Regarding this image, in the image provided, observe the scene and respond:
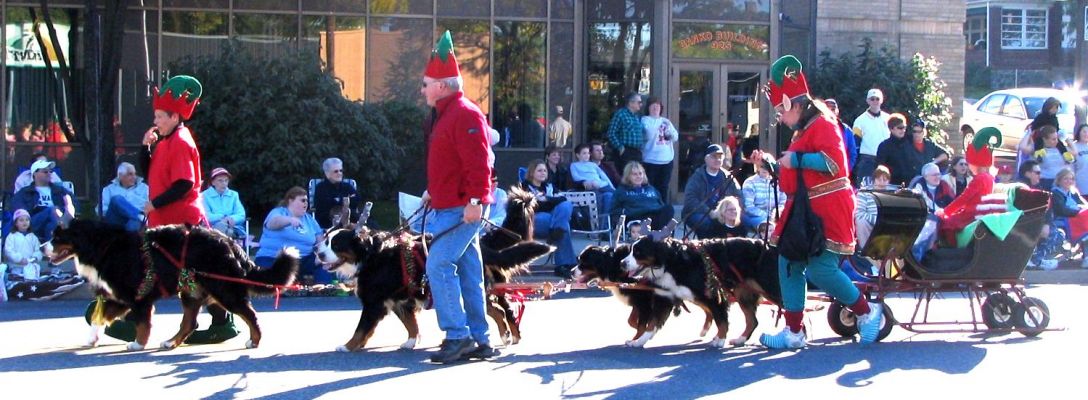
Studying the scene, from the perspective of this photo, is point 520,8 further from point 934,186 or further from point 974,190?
point 974,190

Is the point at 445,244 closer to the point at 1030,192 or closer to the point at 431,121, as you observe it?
the point at 431,121

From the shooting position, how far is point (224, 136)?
57.8 feet

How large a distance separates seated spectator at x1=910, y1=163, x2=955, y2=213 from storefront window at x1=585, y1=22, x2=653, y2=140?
254 inches

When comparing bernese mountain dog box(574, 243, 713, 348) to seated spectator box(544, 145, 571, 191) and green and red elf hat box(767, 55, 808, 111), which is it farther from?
seated spectator box(544, 145, 571, 191)

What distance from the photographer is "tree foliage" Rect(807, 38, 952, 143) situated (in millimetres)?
20844

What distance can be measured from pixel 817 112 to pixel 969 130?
10.6 m

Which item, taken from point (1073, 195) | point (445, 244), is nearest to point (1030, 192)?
point (445, 244)

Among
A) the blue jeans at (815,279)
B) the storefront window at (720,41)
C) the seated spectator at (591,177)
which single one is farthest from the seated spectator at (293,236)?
the storefront window at (720,41)

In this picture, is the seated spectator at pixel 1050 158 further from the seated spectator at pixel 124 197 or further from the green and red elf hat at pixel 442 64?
the green and red elf hat at pixel 442 64

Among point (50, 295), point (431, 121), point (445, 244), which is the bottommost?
point (50, 295)

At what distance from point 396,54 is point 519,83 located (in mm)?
1885

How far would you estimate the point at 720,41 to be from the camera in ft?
70.4

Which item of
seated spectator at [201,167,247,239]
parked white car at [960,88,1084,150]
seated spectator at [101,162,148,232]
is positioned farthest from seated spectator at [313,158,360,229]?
parked white car at [960,88,1084,150]

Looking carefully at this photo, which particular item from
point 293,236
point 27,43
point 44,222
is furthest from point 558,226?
point 27,43
